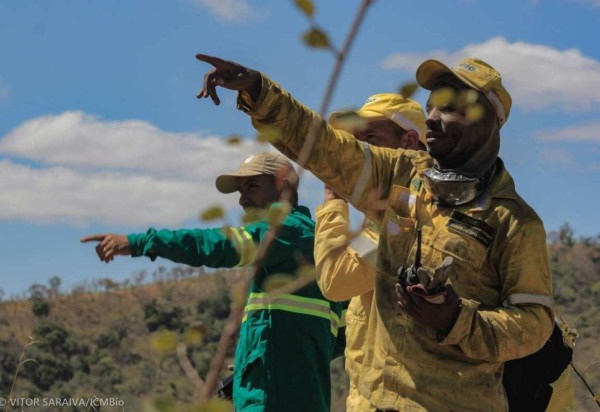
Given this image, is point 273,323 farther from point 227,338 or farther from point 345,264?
point 227,338

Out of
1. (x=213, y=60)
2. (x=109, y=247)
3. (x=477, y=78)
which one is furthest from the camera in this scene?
(x=109, y=247)

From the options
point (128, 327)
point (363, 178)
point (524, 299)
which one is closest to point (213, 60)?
point (363, 178)

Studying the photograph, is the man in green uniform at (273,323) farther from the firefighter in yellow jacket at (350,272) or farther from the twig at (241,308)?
the twig at (241,308)

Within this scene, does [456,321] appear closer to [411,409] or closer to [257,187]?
[411,409]

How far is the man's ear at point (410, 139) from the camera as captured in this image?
4289 millimetres

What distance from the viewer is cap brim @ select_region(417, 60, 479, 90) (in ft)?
10.5

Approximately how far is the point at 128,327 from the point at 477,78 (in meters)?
30.7

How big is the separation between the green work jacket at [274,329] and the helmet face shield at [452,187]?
1.59 meters

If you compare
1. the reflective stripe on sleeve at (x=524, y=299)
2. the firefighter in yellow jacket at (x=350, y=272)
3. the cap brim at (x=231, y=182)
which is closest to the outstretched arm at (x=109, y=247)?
the cap brim at (x=231, y=182)

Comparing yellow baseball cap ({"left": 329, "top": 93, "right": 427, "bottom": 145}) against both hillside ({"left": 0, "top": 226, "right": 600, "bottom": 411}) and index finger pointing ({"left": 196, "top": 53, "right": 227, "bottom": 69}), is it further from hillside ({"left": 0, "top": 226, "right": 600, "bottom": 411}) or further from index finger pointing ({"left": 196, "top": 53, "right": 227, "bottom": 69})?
hillside ({"left": 0, "top": 226, "right": 600, "bottom": 411})

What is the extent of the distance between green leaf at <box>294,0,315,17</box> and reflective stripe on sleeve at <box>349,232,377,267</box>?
2.17 m

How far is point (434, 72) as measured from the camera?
3.24 metres

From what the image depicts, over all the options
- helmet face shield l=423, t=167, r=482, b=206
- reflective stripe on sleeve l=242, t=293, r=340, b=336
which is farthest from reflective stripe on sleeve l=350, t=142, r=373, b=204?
reflective stripe on sleeve l=242, t=293, r=340, b=336

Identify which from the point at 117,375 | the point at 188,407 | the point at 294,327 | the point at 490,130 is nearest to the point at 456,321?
the point at 490,130
